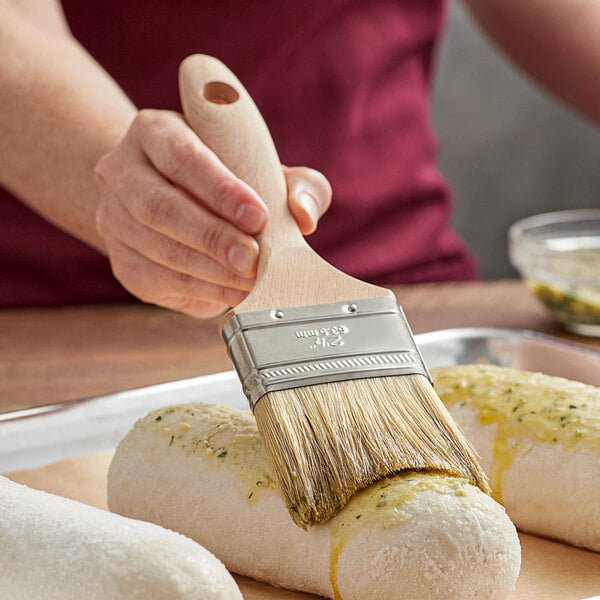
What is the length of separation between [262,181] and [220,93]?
0.16 metres

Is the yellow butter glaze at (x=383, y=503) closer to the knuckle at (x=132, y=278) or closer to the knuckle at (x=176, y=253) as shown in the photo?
the knuckle at (x=176, y=253)

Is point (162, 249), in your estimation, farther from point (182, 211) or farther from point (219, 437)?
point (219, 437)

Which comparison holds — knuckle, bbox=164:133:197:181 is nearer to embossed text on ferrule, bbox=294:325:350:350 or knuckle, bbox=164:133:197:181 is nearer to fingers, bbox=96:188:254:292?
fingers, bbox=96:188:254:292

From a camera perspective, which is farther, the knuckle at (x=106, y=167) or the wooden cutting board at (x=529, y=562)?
the knuckle at (x=106, y=167)

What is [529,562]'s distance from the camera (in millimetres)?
1186

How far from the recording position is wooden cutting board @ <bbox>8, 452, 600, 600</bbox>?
3.66 ft

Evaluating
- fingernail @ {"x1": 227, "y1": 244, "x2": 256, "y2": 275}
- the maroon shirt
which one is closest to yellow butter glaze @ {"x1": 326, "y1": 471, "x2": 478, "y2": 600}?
fingernail @ {"x1": 227, "y1": 244, "x2": 256, "y2": 275}

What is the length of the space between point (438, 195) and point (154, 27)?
74 centimetres

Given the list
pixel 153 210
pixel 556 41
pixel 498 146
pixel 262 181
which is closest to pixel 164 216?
pixel 153 210

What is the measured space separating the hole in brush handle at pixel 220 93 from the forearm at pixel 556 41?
1.02 metres

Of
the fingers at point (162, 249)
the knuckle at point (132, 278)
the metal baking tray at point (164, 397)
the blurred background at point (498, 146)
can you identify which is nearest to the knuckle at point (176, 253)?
the fingers at point (162, 249)

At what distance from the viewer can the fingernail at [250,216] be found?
125cm

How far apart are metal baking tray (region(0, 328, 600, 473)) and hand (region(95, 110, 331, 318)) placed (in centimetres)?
17

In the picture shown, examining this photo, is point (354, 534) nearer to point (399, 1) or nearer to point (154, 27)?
point (154, 27)
